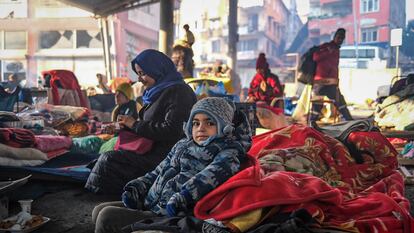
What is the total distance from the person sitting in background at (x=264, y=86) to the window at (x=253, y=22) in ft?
111

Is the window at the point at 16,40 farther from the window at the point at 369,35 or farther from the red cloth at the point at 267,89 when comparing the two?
the window at the point at 369,35

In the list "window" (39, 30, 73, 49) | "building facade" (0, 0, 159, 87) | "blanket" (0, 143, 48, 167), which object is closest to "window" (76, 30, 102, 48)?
"building facade" (0, 0, 159, 87)

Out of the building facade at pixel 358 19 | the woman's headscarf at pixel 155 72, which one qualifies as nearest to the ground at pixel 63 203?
the woman's headscarf at pixel 155 72

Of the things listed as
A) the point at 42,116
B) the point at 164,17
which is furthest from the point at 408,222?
the point at 164,17

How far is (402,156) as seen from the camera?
5.23 meters

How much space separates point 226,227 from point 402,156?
12.7ft

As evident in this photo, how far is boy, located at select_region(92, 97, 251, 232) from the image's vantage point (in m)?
2.32

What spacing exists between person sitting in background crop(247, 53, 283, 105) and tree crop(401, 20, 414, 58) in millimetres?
23031

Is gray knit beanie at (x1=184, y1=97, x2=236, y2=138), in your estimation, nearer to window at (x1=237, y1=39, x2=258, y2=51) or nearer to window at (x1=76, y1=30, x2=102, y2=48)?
window at (x1=76, y1=30, x2=102, y2=48)

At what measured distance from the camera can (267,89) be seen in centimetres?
823

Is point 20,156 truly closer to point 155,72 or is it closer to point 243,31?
point 155,72

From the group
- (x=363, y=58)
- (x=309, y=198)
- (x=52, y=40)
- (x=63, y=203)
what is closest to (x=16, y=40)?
(x=52, y=40)

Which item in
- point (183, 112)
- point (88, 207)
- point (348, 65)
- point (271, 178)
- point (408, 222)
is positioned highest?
point (348, 65)

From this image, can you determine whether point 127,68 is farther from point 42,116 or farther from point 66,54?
point 42,116
